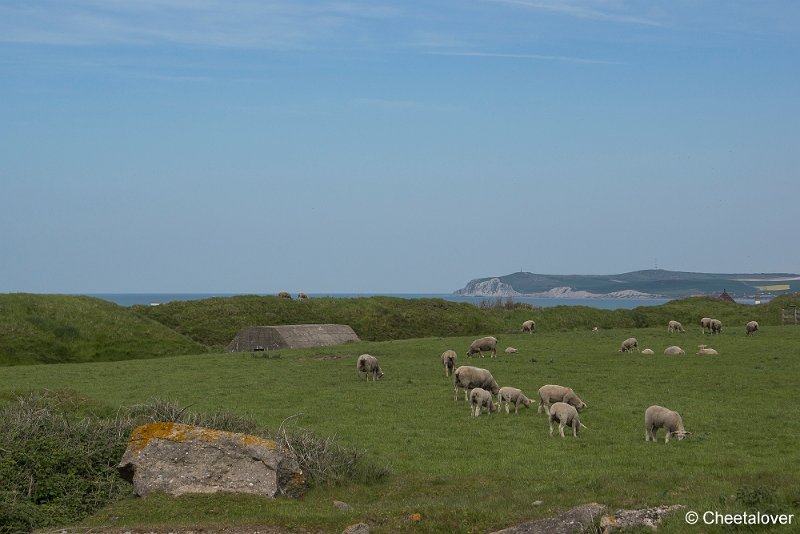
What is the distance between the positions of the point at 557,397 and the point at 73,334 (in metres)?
43.8

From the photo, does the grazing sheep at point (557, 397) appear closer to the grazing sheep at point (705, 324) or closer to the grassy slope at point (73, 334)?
the grazing sheep at point (705, 324)

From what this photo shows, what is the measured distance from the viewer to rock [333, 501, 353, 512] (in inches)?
694

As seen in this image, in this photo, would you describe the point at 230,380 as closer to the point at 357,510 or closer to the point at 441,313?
the point at 357,510

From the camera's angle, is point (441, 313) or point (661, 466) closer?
point (661, 466)

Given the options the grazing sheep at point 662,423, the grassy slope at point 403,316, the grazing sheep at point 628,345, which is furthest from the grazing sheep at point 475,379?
the grassy slope at point 403,316

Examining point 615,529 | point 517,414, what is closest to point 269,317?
point 517,414

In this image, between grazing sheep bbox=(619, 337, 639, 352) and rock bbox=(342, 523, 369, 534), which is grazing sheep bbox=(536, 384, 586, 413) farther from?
grazing sheep bbox=(619, 337, 639, 352)

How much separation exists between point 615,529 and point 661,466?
7.89 m

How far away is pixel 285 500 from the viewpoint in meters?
18.7

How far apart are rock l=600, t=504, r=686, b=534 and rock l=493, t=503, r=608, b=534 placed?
21 centimetres

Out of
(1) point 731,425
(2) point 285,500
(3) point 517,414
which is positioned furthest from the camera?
(3) point 517,414

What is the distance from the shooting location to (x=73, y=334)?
6212 cm

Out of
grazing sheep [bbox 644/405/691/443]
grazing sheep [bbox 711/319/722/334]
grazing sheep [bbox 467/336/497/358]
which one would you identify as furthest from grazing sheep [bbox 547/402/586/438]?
grazing sheep [bbox 711/319/722/334]

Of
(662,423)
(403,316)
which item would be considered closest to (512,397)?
(662,423)
